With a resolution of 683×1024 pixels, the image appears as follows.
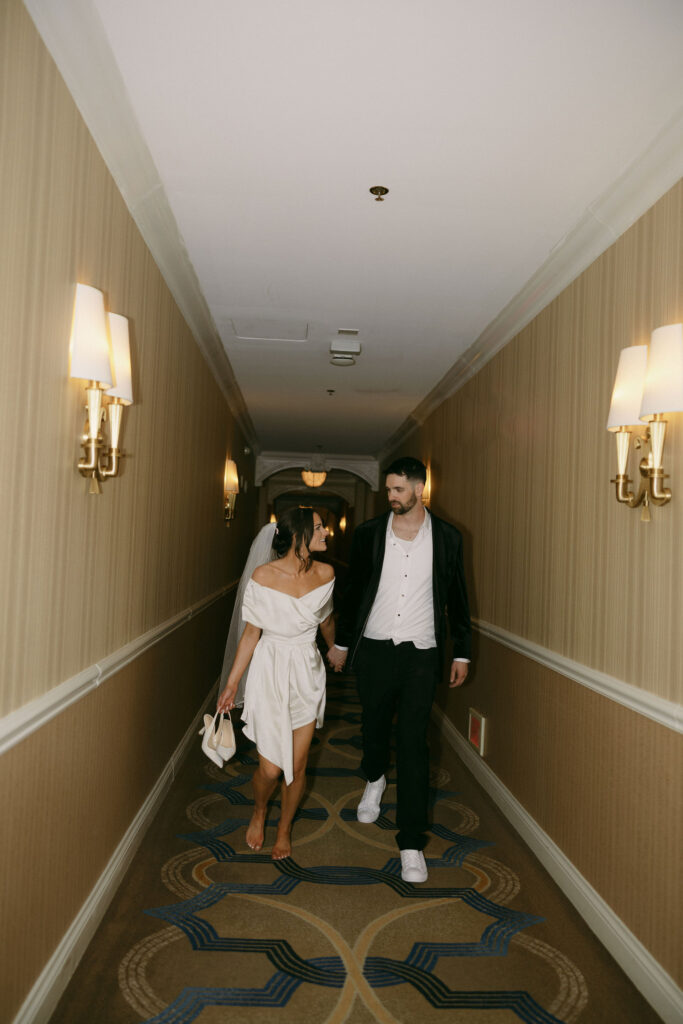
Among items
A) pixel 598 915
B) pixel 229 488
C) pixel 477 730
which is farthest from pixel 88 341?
pixel 229 488

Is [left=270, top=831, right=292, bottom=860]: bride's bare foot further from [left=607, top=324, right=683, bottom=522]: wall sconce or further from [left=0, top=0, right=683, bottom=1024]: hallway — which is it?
[left=607, top=324, right=683, bottom=522]: wall sconce

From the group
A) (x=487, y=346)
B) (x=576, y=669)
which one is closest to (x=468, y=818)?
(x=576, y=669)

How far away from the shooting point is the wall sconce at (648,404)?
2.25 meters

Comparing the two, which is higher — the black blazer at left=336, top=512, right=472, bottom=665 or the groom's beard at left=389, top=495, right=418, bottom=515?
the groom's beard at left=389, top=495, right=418, bottom=515

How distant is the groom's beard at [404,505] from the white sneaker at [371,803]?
144 cm

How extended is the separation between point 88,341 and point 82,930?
1.94 metres

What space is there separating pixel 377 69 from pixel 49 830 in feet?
8.30

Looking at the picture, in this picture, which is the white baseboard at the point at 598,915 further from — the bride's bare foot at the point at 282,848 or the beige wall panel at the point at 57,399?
the beige wall panel at the point at 57,399

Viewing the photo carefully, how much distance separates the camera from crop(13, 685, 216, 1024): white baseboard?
6.69 ft

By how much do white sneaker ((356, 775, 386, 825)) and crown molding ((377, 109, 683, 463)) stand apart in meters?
2.69

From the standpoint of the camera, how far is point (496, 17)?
78.2 inches

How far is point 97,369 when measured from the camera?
85.0 inches

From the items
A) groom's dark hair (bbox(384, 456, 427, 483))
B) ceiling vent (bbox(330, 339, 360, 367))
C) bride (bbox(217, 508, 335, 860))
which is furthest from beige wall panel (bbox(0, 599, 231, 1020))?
ceiling vent (bbox(330, 339, 360, 367))

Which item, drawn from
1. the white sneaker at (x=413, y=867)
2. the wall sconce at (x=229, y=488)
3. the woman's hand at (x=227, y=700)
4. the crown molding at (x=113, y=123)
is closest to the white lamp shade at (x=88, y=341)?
the crown molding at (x=113, y=123)
